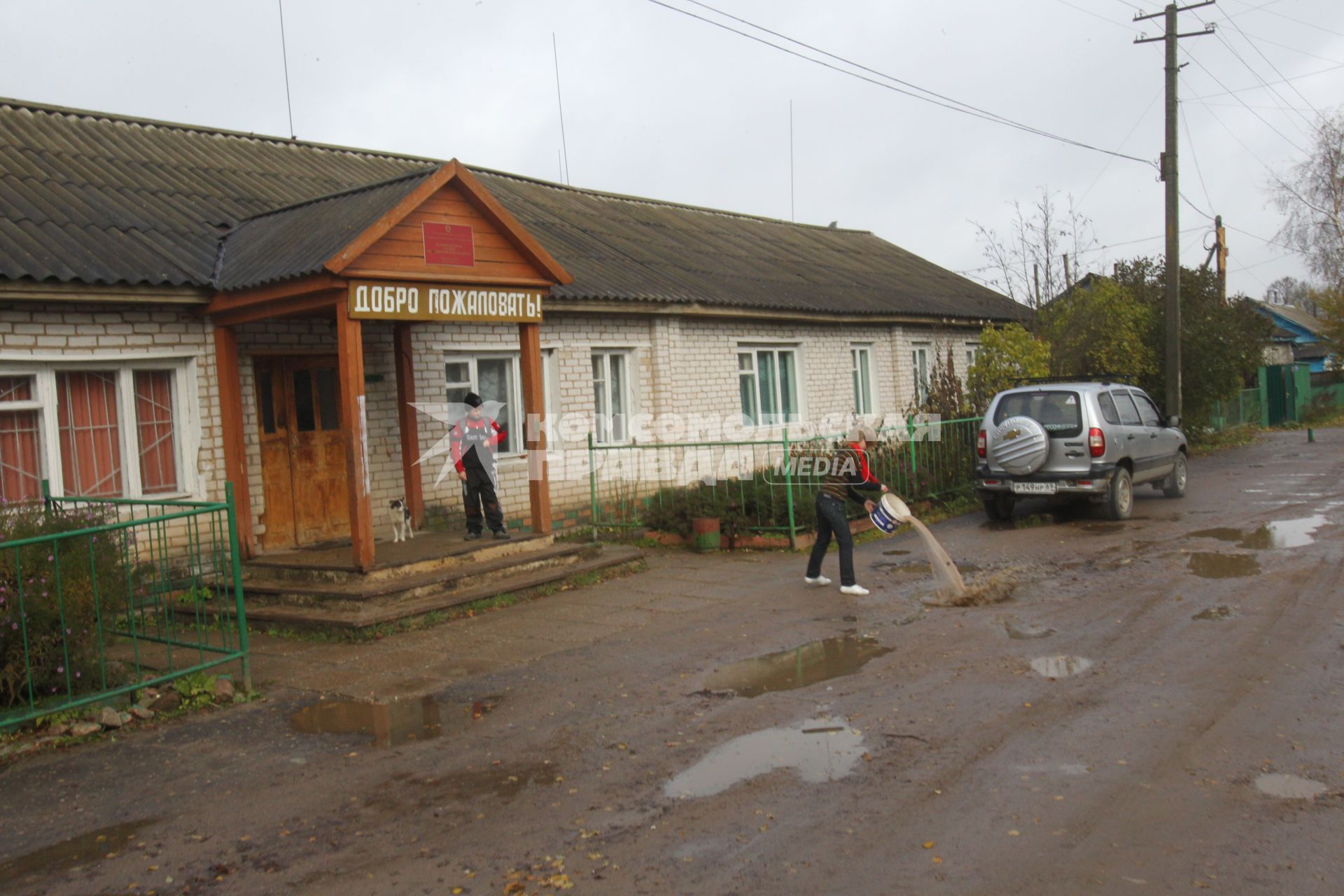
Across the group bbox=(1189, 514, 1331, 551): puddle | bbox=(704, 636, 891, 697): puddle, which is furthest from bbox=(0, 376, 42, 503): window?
bbox=(1189, 514, 1331, 551): puddle

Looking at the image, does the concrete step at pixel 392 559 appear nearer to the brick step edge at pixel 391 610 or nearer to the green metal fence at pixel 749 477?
the brick step edge at pixel 391 610

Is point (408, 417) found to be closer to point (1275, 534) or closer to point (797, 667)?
point (797, 667)

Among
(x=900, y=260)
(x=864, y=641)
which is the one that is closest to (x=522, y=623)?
Answer: (x=864, y=641)

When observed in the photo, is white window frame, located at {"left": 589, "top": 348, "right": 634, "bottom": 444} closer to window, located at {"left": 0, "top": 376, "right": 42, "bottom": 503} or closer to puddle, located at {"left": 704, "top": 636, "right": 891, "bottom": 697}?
window, located at {"left": 0, "top": 376, "right": 42, "bottom": 503}

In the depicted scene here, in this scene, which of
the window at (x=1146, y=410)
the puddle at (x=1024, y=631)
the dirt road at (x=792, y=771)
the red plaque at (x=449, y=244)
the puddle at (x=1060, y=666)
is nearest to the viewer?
the dirt road at (x=792, y=771)

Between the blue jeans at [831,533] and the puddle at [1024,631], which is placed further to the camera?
the blue jeans at [831,533]

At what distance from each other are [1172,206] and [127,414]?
64.0ft

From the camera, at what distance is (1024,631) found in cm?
814

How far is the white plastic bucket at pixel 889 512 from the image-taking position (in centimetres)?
1009

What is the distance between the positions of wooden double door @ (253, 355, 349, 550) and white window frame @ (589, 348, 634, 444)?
3.88 meters

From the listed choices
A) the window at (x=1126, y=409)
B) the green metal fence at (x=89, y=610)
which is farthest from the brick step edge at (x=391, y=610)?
the window at (x=1126, y=409)

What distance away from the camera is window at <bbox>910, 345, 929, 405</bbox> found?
20.9 m

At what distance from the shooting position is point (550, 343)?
45.8 ft

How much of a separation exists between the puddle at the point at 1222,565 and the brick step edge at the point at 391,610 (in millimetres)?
6108
